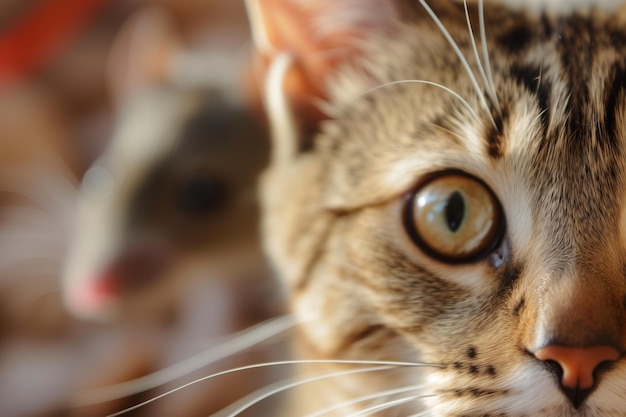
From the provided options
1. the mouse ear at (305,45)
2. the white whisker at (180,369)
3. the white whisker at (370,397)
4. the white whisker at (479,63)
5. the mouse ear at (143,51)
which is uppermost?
the mouse ear at (143,51)

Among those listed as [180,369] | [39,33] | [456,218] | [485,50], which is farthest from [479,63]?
[39,33]

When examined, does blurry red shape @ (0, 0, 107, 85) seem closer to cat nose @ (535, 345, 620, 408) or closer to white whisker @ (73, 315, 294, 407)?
white whisker @ (73, 315, 294, 407)

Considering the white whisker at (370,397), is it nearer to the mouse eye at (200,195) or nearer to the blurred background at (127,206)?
the blurred background at (127,206)

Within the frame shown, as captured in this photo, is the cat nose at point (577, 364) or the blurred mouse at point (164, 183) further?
the blurred mouse at point (164, 183)

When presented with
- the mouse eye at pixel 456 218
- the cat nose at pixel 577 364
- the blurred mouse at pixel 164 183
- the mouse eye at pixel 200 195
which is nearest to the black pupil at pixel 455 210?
the mouse eye at pixel 456 218

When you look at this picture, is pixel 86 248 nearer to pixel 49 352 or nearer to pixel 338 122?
pixel 49 352

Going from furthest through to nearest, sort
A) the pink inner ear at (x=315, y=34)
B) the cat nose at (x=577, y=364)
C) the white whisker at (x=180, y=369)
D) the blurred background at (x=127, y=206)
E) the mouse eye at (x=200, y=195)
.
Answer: the mouse eye at (x=200, y=195), the blurred background at (x=127, y=206), the white whisker at (x=180, y=369), the pink inner ear at (x=315, y=34), the cat nose at (x=577, y=364)

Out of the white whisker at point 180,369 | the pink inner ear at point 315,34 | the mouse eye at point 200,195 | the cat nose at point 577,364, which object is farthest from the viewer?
the mouse eye at point 200,195
